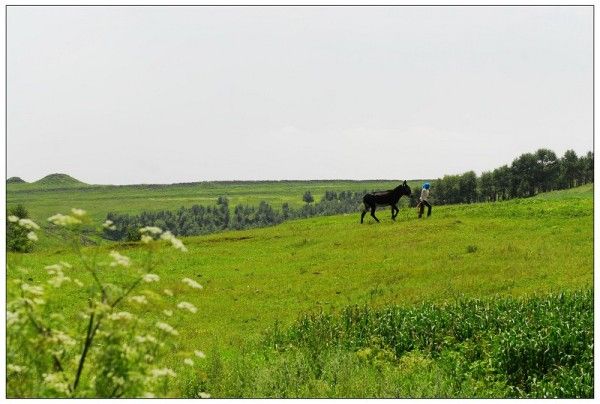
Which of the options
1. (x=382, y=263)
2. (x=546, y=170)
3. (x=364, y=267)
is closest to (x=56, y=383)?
(x=364, y=267)

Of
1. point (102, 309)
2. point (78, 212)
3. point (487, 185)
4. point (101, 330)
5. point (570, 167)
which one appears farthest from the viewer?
point (570, 167)

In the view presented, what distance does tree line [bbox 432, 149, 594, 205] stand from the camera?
301ft

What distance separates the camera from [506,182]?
93.9 meters

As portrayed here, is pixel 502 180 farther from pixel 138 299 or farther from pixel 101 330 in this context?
pixel 138 299

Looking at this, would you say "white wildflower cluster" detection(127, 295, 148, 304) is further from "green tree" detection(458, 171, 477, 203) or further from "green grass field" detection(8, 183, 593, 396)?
"green tree" detection(458, 171, 477, 203)

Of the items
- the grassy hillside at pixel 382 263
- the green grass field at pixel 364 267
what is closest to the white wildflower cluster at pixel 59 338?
the green grass field at pixel 364 267

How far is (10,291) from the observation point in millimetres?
6523

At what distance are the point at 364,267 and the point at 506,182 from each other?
73614mm

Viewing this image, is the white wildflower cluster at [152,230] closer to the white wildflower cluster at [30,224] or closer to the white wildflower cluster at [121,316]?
the white wildflower cluster at [121,316]

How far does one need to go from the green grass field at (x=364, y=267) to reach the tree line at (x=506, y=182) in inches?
2057

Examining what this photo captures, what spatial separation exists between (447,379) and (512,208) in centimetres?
3018

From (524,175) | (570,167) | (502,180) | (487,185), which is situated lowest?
(487,185)

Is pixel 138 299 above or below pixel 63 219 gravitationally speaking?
below

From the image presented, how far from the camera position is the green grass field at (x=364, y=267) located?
19344 mm
